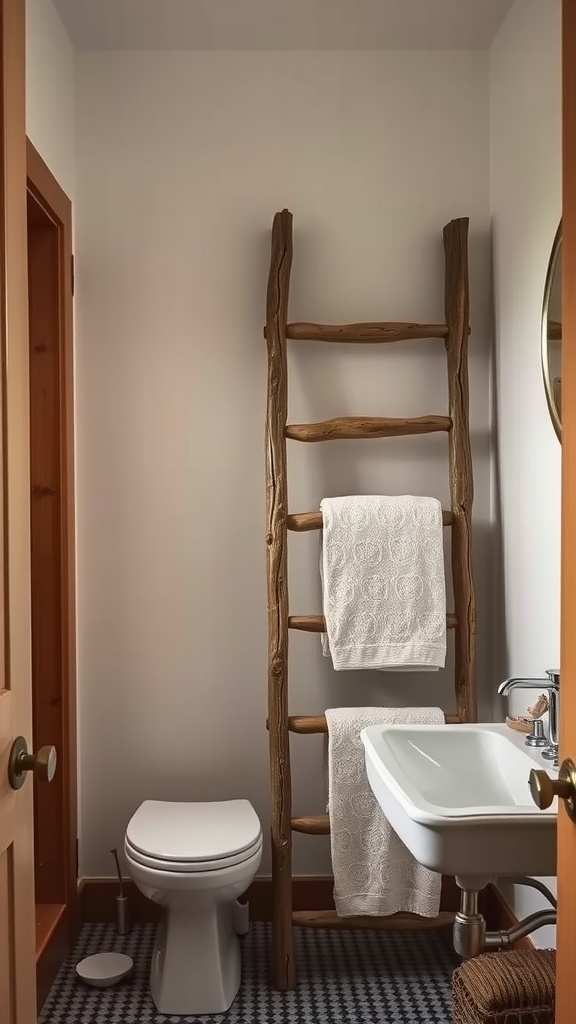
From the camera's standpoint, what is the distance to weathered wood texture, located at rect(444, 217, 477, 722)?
2518 mm

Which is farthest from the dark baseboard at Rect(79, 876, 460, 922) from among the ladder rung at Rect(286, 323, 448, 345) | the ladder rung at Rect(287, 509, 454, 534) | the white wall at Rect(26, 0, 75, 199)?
the white wall at Rect(26, 0, 75, 199)

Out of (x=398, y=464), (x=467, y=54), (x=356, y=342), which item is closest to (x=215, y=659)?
(x=398, y=464)

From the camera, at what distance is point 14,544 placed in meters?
1.20

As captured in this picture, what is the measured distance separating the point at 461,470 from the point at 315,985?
1387 mm

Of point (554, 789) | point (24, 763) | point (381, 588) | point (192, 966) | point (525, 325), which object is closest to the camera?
point (554, 789)

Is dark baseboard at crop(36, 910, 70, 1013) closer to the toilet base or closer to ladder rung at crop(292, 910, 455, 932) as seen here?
the toilet base

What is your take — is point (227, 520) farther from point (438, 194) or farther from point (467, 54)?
point (467, 54)

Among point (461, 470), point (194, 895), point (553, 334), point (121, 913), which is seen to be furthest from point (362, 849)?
point (553, 334)

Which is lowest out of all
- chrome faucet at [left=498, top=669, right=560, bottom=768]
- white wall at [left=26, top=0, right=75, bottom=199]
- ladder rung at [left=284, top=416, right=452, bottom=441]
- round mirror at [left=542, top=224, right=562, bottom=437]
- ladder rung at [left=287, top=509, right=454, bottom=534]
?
chrome faucet at [left=498, top=669, right=560, bottom=768]

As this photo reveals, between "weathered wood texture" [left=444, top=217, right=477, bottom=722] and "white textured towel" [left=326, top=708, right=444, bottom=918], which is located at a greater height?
"weathered wood texture" [left=444, top=217, right=477, bottom=722]

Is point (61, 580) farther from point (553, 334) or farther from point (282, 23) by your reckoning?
point (282, 23)

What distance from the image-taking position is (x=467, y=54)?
270 cm

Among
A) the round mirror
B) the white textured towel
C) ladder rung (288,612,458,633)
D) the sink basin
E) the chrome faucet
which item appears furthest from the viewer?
ladder rung (288,612,458,633)

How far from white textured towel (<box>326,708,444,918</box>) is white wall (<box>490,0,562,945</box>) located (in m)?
0.29
